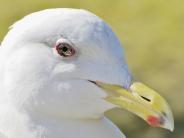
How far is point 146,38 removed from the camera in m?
7.92

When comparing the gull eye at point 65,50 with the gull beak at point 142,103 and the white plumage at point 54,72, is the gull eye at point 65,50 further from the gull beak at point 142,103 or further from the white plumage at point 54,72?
the gull beak at point 142,103

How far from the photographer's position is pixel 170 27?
7.99 meters

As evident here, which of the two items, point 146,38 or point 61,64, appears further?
point 146,38

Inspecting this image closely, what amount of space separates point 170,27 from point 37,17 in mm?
4377

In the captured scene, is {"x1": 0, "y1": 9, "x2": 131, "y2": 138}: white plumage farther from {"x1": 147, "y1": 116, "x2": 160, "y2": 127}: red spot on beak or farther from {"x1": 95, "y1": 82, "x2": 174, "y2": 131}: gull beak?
{"x1": 147, "y1": 116, "x2": 160, "y2": 127}: red spot on beak

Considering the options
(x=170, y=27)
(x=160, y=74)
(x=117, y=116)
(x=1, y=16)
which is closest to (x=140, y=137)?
(x=117, y=116)

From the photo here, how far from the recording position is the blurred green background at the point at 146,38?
6.75 metres

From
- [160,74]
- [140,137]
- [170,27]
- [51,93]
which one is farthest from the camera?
[170,27]

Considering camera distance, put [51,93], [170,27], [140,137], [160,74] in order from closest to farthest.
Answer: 1. [51,93]
2. [140,137]
3. [160,74]
4. [170,27]

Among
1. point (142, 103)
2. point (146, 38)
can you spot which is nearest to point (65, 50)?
point (142, 103)

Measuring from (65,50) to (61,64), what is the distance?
9 centimetres

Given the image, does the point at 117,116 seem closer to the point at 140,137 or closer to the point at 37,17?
the point at 140,137

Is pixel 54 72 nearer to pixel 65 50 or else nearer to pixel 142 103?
pixel 65 50

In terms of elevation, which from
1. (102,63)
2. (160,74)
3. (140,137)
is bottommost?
(102,63)
